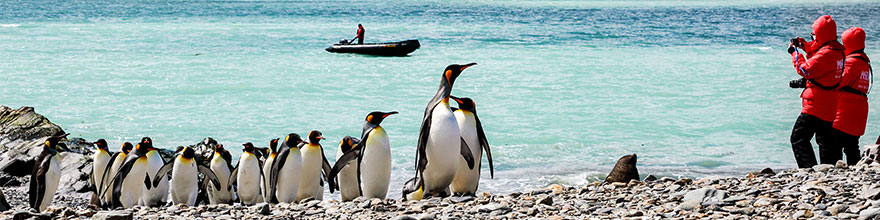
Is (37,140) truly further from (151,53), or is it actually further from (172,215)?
(151,53)

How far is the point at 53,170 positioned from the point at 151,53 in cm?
1954

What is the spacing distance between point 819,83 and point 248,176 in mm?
3761

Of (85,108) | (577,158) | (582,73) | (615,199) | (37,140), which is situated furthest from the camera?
(582,73)

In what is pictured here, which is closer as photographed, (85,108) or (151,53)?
(85,108)

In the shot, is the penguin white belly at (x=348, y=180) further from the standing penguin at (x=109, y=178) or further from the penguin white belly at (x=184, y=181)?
the standing penguin at (x=109, y=178)

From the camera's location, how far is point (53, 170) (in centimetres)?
587

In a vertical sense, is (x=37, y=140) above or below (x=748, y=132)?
above

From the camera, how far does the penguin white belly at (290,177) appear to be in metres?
5.57

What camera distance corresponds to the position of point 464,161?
513 centimetres

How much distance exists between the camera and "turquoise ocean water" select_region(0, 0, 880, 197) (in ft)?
31.6

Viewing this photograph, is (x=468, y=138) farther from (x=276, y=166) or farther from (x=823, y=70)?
(x=823, y=70)

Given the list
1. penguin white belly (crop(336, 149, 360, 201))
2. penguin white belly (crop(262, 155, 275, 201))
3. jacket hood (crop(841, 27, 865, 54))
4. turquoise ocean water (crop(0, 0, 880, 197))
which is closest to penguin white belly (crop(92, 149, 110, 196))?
penguin white belly (crop(262, 155, 275, 201))

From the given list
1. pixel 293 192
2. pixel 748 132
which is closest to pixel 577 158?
pixel 748 132

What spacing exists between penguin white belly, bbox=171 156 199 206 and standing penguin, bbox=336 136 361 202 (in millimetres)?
1069
